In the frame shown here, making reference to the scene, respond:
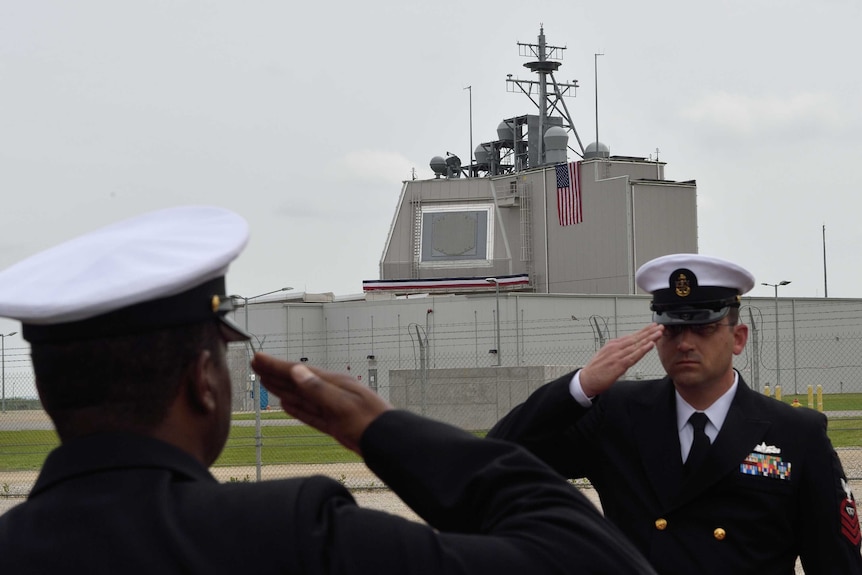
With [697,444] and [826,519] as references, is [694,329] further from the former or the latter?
[826,519]

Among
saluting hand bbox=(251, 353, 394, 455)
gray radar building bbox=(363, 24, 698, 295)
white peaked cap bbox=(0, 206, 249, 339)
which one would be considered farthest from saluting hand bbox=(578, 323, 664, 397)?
gray radar building bbox=(363, 24, 698, 295)

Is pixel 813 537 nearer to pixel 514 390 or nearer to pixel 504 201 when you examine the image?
pixel 514 390

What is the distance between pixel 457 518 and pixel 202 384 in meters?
0.41

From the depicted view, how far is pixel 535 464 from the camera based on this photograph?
1690 millimetres

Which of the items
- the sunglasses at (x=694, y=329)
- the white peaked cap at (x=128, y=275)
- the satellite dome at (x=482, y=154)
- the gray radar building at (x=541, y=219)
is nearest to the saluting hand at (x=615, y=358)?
the sunglasses at (x=694, y=329)

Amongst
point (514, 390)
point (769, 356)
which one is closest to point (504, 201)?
point (769, 356)

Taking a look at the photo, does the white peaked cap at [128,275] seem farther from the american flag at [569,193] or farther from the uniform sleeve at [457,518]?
the american flag at [569,193]

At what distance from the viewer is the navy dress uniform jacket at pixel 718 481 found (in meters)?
3.61

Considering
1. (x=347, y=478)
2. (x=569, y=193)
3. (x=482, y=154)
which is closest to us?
(x=347, y=478)

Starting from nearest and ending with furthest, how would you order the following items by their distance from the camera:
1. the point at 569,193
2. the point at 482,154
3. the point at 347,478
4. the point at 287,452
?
the point at 347,478
the point at 287,452
the point at 569,193
the point at 482,154

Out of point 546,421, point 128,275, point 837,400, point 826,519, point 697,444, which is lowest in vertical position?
point 837,400

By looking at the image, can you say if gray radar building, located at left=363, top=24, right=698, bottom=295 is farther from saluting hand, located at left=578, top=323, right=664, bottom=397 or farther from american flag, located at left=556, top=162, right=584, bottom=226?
saluting hand, located at left=578, top=323, right=664, bottom=397

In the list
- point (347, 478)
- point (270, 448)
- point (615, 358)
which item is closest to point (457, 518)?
point (615, 358)

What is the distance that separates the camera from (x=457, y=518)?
1.71 metres
